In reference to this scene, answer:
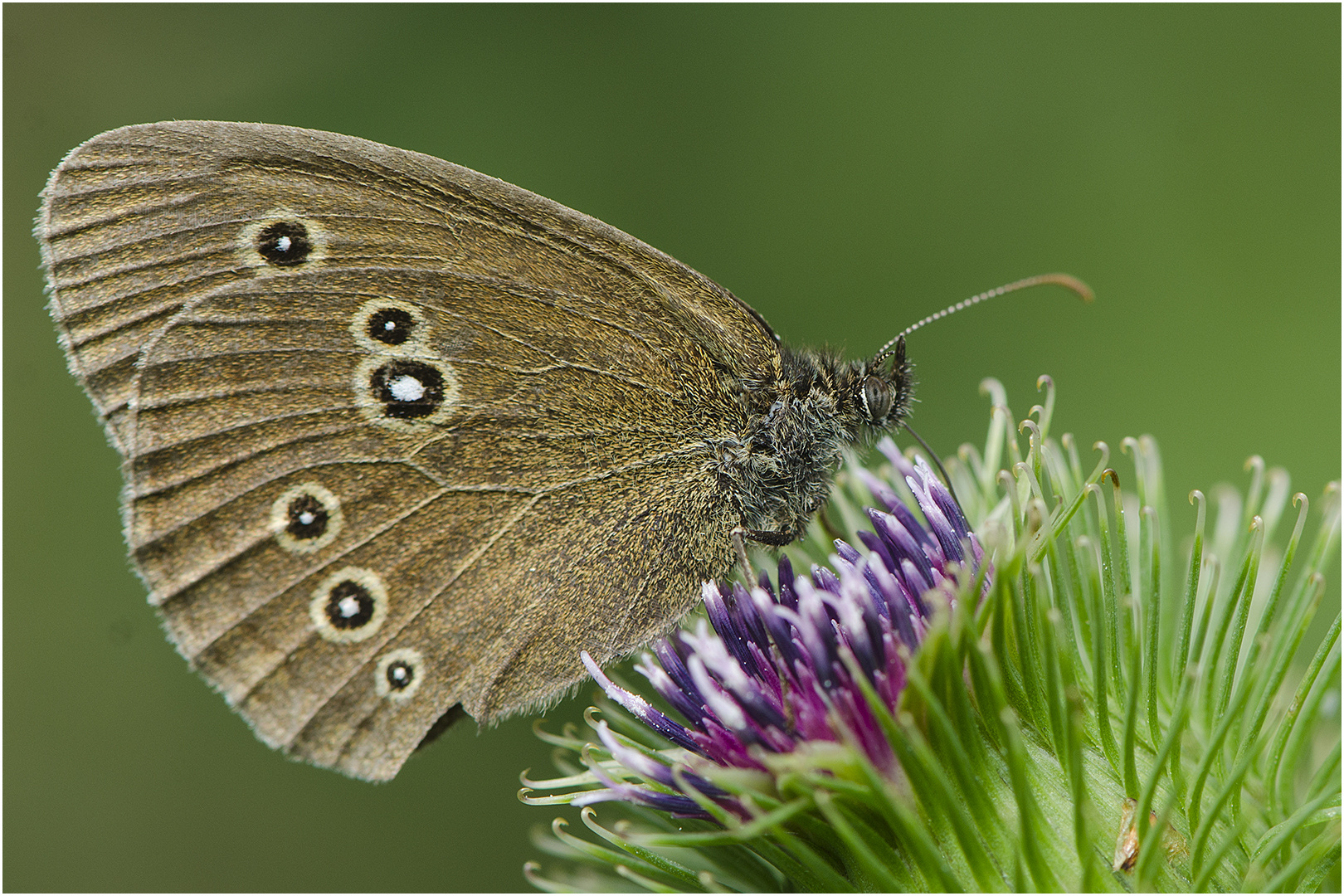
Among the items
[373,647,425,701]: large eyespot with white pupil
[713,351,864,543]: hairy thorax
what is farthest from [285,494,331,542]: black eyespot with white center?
[713,351,864,543]: hairy thorax

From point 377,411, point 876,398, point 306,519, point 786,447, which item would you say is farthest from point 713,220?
point 306,519

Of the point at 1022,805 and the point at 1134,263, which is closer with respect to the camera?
the point at 1022,805

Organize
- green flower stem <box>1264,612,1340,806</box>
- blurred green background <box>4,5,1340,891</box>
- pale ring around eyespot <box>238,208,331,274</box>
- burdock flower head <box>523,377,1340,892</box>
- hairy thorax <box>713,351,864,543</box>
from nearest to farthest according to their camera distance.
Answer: burdock flower head <box>523,377,1340,892</box>, green flower stem <box>1264,612,1340,806</box>, pale ring around eyespot <box>238,208,331,274</box>, hairy thorax <box>713,351,864,543</box>, blurred green background <box>4,5,1340,891</box>

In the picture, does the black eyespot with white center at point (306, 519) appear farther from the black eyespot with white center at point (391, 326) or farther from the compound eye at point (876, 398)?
the compound eye at point (876, 398)

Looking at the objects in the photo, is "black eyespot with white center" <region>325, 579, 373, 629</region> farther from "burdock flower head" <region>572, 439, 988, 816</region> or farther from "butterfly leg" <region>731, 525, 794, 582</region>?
"butterfly leg" <region>731, 525, 794, 582</region>

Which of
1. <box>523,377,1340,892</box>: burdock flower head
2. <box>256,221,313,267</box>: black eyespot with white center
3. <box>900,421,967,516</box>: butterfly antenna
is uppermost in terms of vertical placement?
<box>256,221,313,267</box>: black eyespot with white center

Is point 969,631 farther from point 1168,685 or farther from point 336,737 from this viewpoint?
point 336,737

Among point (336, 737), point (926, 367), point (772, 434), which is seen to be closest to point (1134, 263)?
point (926, 367)

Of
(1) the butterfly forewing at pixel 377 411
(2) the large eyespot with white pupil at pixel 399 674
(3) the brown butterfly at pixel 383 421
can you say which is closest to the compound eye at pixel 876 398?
(3) the brown butterfly at pixel 383 421
